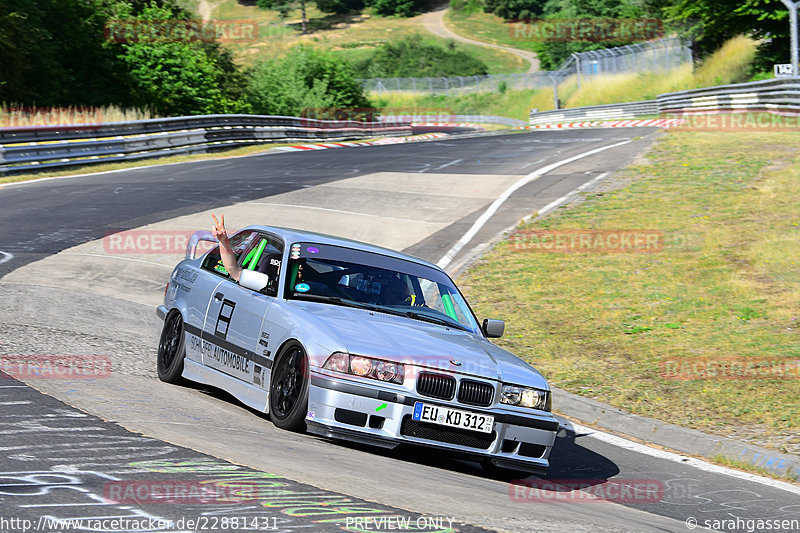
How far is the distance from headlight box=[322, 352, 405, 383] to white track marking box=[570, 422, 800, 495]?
271 cm

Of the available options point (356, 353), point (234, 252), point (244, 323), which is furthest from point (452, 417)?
point (234, 252)

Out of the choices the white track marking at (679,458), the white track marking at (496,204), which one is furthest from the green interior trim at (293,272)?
the white track marking at (496,204)

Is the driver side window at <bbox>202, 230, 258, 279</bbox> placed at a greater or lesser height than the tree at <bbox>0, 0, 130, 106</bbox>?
lesser

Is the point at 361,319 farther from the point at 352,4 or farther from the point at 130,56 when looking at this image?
the point at 352,4

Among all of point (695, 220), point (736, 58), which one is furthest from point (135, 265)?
point (736, 58)

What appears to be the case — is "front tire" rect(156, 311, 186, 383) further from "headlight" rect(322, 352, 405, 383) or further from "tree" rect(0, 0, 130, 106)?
"tree" rect(0, 0, 130, 106)

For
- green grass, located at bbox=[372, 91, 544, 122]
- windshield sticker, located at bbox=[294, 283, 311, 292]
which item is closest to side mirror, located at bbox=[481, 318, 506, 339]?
windshield sticker, located at bbox=[294, 283, 311, 292]

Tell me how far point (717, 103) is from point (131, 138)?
82.5 ft

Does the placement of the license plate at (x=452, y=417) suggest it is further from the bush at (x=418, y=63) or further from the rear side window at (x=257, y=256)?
the bush at (x=418, y=63)

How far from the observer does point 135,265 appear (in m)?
14.4

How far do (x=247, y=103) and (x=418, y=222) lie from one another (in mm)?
35029

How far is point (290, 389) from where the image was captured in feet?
22.7

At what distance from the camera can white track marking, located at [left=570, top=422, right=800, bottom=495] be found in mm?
7439

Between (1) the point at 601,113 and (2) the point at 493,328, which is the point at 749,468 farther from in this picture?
(1) the point at 601,113
